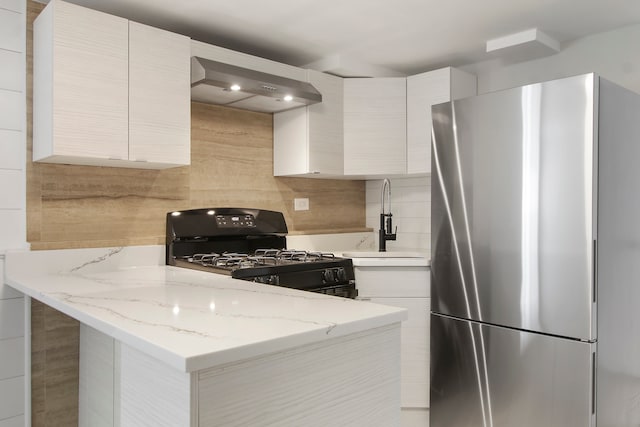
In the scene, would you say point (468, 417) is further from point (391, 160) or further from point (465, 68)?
point (465, 68)

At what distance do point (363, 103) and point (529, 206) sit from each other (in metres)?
1.44

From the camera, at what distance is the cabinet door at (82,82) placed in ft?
7.03

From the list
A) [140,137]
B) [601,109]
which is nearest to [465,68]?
[601,109]

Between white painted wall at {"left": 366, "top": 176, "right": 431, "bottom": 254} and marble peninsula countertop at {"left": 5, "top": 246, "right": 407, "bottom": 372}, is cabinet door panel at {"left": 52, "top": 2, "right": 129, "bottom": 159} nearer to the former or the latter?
marble peninsula countertop at {"left": 5, "top": 246, "right": 407, "bottom": 372}

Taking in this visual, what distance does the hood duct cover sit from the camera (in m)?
2.54

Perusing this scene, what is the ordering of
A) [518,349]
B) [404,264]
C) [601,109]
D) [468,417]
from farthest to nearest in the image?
1. [404,264]
2. [468,417]
3. [518,349]
4. [601,109]

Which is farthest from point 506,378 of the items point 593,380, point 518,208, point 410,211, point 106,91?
point 106,91

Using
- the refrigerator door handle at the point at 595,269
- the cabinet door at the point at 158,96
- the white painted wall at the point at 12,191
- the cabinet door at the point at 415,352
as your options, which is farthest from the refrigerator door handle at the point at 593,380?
the white painted wall at the point at 12,191

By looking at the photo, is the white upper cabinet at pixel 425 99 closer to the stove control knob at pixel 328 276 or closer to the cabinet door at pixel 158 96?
the stove control knob at pixel 328 276

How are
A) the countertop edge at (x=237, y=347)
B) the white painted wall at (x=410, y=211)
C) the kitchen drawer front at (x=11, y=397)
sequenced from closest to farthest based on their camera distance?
the countertop edge at (x=237, y=347) → the kitchen drawer front at (x=11, y=397) → the white painted wall at (x=410, y=211)

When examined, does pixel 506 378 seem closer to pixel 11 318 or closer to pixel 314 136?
pixel 314 136

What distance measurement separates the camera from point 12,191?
Answer: 91.4 inches

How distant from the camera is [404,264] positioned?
8.96ft

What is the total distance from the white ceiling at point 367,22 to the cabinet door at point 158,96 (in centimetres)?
19
